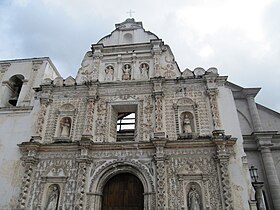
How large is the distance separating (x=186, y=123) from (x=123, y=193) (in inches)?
151

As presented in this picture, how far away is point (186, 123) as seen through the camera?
10.7m

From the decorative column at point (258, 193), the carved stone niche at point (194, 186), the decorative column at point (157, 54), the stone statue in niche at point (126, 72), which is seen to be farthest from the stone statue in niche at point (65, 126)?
the decorative column at point (258, 193)

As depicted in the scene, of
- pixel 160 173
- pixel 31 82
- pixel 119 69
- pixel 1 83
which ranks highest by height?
pixel 119 69

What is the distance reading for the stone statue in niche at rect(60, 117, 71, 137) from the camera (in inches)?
439

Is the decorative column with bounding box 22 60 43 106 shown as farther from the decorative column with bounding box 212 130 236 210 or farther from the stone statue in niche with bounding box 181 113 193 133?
the decorative column with bounding box 212 130 236 210

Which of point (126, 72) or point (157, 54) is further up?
point (157, 54)

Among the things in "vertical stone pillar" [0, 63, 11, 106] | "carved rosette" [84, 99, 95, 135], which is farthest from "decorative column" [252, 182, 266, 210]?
"vertical stone pillar" [0, 63, 11, 106]

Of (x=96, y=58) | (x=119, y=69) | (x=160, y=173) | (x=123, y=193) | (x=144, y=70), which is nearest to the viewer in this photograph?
(x=160, y=173)

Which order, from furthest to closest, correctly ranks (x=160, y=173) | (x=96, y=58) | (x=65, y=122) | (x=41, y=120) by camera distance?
(x=96, y=58)
(x=65, y=122)
(x=41, y=120)
(x=160, y=173)

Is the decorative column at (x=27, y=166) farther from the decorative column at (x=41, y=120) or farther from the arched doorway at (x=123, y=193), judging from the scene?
the arched doorway at (x=123, y=193)

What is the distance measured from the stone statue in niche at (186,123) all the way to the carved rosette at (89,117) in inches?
155

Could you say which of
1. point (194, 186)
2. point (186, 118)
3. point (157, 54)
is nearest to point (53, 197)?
point (194, 186)

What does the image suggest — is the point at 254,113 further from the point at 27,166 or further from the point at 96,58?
the point at 27,166

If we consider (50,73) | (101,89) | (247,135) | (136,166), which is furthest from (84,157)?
(247,135)
